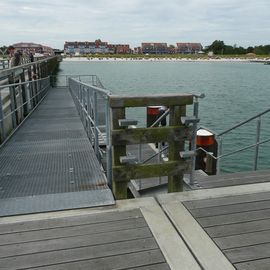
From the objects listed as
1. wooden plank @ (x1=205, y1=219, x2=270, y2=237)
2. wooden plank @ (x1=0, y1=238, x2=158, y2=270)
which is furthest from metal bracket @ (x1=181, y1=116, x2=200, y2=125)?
wooden plank @ (x1=0, y1=238, x2=158, y2=270)

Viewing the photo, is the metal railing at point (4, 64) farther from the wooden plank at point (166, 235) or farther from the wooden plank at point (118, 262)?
the wooden plank at point (118, 262)

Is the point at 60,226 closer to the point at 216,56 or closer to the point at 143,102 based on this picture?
the point at 143,102

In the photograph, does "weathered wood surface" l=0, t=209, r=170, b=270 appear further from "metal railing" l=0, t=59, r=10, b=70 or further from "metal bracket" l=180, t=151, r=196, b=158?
"metal railing" l=0, t=59, r=10, b=70

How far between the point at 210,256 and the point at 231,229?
0.47 metres

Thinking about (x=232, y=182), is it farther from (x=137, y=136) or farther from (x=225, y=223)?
(x=137, y=136)

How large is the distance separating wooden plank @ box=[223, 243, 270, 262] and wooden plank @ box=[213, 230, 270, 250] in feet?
0.16

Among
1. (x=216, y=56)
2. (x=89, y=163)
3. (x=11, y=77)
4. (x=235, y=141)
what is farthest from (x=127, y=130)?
(x=216, y=56)

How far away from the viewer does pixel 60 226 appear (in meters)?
3.17

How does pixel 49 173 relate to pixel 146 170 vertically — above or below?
below

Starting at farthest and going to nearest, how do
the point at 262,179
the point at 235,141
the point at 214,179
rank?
the point at 235,141 < the point at 214,179 < the point at 262,179

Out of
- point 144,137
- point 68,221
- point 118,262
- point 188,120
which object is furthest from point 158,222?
point 188,120

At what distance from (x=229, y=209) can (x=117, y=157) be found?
125 centimetres

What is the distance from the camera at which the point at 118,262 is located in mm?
2631

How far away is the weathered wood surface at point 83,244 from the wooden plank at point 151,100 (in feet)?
3.53
